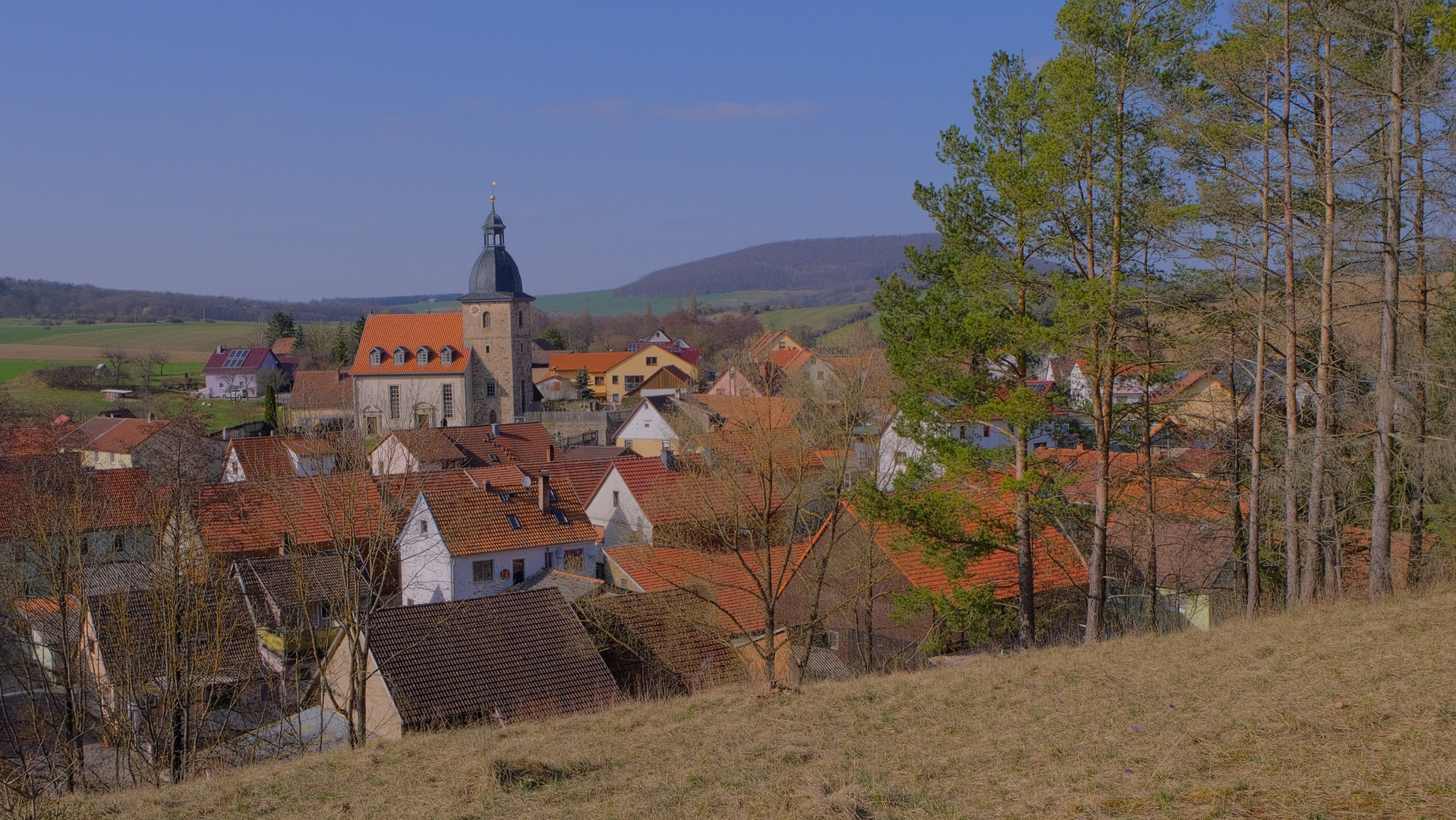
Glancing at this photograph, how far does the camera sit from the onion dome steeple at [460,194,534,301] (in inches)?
2463

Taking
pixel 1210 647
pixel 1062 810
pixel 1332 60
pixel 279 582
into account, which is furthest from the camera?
pixel 279 582

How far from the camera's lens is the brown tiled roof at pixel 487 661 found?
17734 millimetres

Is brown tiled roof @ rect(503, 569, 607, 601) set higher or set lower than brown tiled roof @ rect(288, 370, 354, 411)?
lower

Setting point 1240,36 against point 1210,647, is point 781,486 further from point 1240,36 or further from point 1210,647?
point 1240,36

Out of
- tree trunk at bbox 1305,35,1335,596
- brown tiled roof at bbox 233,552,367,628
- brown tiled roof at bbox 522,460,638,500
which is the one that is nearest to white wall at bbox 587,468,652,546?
brown tiled roof at bbox 522,460,638,500

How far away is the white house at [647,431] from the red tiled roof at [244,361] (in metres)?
49.7

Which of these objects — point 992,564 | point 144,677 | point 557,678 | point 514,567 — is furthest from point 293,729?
point 992,564

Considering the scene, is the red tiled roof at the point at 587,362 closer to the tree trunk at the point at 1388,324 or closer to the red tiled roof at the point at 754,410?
the red tiled roof at the point at 754,410

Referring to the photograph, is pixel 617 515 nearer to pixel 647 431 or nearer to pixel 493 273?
pixel 647 431

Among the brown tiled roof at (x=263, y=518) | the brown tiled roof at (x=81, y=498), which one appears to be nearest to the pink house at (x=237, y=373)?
the brown tiled roof at (x=81, y=498)

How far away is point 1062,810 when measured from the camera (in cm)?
747

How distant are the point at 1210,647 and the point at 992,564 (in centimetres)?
1021

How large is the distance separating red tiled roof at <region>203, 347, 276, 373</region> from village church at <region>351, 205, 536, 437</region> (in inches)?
1272

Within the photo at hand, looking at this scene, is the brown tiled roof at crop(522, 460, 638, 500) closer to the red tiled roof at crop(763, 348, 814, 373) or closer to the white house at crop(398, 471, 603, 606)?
the white house at crop(398, 471, 603, 606)
